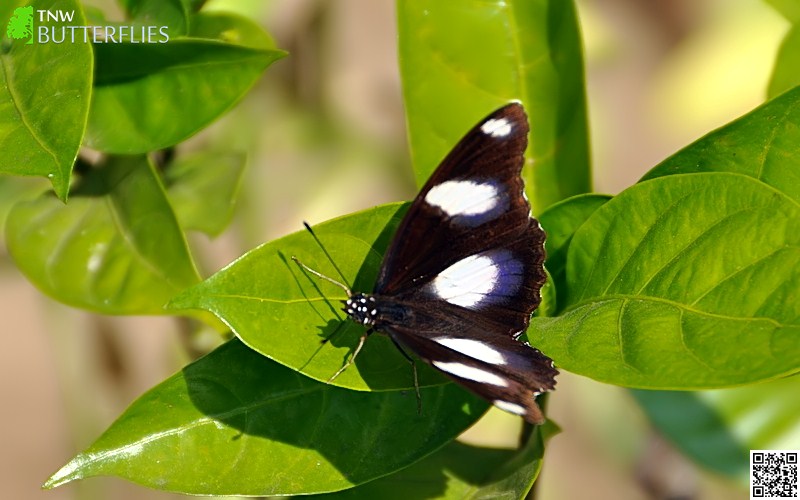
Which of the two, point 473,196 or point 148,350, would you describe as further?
point 148,350

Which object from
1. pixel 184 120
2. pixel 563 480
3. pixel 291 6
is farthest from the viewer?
pixel 291 6

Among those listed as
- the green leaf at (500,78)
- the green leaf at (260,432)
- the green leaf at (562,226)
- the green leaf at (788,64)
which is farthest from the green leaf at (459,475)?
the green leaf at (788,64)

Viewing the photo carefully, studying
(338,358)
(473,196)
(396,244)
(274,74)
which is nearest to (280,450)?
(338,358)

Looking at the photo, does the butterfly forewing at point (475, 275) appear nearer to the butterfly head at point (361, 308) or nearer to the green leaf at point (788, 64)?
the butterfly head at point (361, 308)

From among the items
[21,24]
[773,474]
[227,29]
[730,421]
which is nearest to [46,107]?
[21,24]

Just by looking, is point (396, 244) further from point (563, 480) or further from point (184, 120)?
point (563, 480)

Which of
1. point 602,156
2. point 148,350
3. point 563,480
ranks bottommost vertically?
point 563,480

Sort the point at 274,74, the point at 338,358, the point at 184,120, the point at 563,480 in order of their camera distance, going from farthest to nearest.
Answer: the point at 563,480
the point at 274,74
the point at 184,120
the point at 338,358
